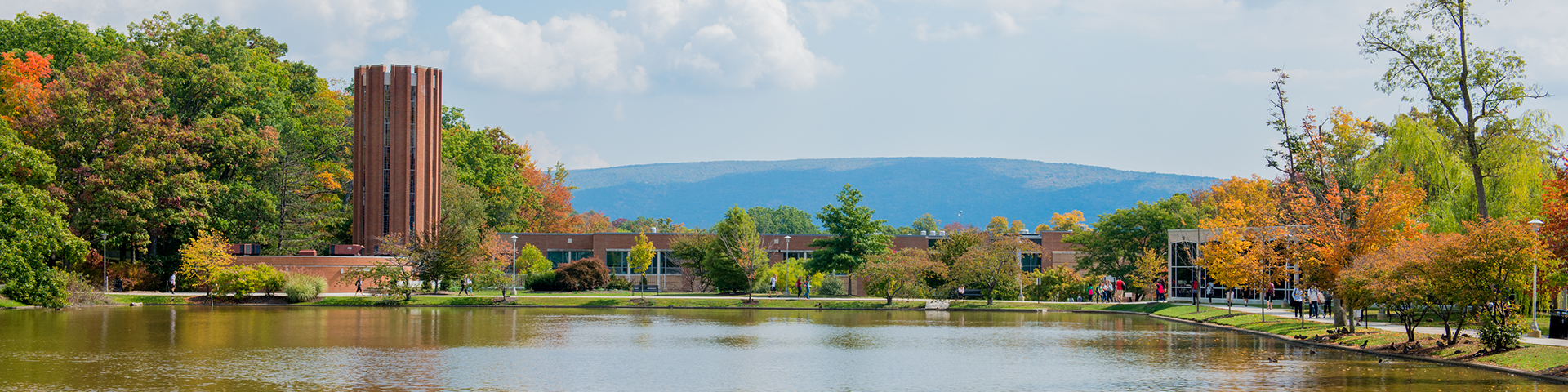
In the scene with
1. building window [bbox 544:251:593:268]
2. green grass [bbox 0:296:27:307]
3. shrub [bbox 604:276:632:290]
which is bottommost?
shrub [bbox 604:276:632:290]

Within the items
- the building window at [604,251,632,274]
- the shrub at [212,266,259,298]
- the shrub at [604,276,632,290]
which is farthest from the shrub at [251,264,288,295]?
the building window at [604,251,632,274]

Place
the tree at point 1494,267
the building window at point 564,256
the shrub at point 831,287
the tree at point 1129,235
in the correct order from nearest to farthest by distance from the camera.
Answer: the tree at point 1494,267 < the shrub at point 831,287 < the tree at point 1129,235 < the building window at point 564,256

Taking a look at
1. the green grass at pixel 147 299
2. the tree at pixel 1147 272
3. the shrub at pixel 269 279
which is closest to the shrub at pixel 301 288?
the shrub at pixel 269 279

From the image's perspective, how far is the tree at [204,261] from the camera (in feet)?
170

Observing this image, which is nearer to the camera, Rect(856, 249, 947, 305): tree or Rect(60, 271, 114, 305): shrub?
Rect(60, 271, 114, 305): shrub

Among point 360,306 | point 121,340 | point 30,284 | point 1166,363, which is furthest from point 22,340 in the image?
point 1166,363

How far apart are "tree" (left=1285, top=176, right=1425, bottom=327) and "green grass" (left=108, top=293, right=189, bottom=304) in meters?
47.4

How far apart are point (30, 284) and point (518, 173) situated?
1877 inches

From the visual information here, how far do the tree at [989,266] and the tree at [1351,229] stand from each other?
66.0 feet

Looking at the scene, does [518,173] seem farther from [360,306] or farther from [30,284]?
[30,284]

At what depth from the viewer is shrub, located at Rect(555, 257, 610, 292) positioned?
63812 mm

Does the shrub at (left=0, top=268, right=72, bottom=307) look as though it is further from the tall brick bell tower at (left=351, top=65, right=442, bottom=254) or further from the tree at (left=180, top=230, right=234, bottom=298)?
the tall brick bell tower at (left=351, top=65, right=442, bottom=254)

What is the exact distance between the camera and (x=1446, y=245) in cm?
2372

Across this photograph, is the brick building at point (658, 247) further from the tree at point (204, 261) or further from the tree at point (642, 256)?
the tree at point (204, 261)
